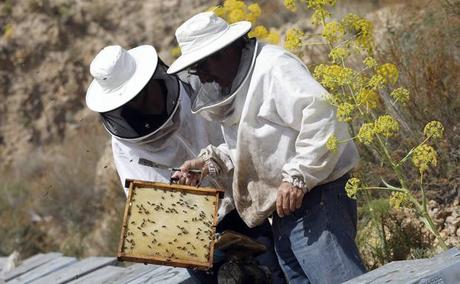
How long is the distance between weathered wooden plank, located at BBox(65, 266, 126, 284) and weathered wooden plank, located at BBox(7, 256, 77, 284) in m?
0.92

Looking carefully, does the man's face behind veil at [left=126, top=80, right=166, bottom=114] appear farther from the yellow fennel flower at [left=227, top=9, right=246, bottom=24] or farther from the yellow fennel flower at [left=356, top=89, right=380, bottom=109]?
the yellow fennel flower at [left=227, top=9, right=246, bottom=24]

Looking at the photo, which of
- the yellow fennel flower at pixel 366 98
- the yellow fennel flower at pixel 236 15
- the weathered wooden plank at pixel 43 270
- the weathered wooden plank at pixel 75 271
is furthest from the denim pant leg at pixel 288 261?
the weathered wooden plank at pixel 43 270

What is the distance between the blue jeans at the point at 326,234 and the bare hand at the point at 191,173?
47 cm

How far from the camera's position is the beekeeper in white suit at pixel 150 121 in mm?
4660

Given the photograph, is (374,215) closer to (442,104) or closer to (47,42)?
(442,104)

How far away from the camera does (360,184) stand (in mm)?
4039

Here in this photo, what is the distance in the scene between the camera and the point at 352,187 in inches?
152

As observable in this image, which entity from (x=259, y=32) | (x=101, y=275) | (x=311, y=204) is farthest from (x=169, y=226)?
(x=259, y=32)

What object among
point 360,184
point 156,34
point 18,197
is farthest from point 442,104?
point 156,34

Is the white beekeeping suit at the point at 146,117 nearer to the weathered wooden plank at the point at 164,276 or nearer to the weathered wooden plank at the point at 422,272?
the weathered wooden plank at the point at 164,276

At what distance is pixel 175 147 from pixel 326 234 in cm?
118

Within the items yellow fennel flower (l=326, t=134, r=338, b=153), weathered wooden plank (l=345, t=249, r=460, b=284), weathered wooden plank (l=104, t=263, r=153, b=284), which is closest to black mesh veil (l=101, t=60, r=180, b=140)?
yellow fennel flower (l=326, t=134, r=338, b=153)

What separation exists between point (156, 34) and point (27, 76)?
2712 mm

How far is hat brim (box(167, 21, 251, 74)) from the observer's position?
404cm
